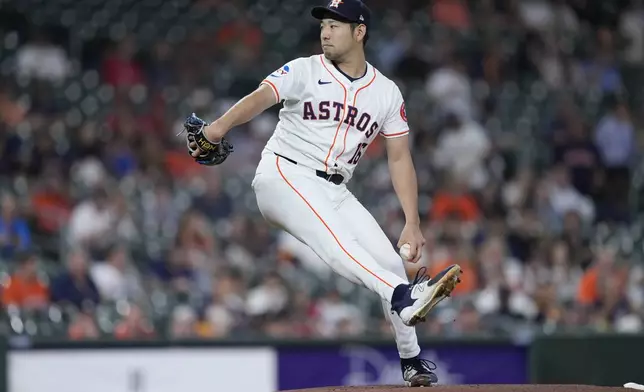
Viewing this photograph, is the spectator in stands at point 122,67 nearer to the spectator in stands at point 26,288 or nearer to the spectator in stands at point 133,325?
the spectator in stands at point 26,288

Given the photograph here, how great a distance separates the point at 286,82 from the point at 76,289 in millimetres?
4416

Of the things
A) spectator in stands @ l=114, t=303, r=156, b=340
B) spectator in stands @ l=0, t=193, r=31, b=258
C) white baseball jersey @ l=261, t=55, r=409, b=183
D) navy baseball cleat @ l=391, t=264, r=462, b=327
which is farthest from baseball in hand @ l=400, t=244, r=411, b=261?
spectator in stands @ l=0, t=193, r=31, b=258

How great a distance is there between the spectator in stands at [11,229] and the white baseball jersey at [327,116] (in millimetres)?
4499

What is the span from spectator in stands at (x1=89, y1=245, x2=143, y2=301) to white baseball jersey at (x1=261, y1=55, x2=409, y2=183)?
410 centimetres

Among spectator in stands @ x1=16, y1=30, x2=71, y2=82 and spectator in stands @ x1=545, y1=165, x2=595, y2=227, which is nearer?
spectator in stands @ x1=545, y1=165, x2=595, y2=227

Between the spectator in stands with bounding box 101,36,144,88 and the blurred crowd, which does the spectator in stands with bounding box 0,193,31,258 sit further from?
the spectator in stands with bounding box 101,36,144,88

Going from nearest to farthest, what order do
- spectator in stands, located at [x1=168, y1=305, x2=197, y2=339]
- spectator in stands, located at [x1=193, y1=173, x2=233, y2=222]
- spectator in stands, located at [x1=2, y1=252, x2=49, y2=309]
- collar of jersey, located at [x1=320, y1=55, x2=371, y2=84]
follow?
collar of jersey, located at [x1=320, y1=55, x2=371, y2=84] < spectator in stands, located at [x1=2, y1=252, x2=49, y2=309] < spectator in stands, located at [x1=168, y1=305, x2=197, y2=339] < spectator in stands, located at [x1=193, y1=173, x2=233, y2=222]

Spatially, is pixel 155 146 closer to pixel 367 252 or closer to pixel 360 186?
pixel 360 186

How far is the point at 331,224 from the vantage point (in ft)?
18.0

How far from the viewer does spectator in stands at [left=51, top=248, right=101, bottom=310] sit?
9336mm

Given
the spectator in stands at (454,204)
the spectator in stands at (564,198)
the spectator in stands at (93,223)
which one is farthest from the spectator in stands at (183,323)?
the spectator in stands at (564,198)

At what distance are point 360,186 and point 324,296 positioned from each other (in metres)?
1.47

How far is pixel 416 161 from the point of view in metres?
11.4

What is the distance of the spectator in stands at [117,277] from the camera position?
9.52 m
